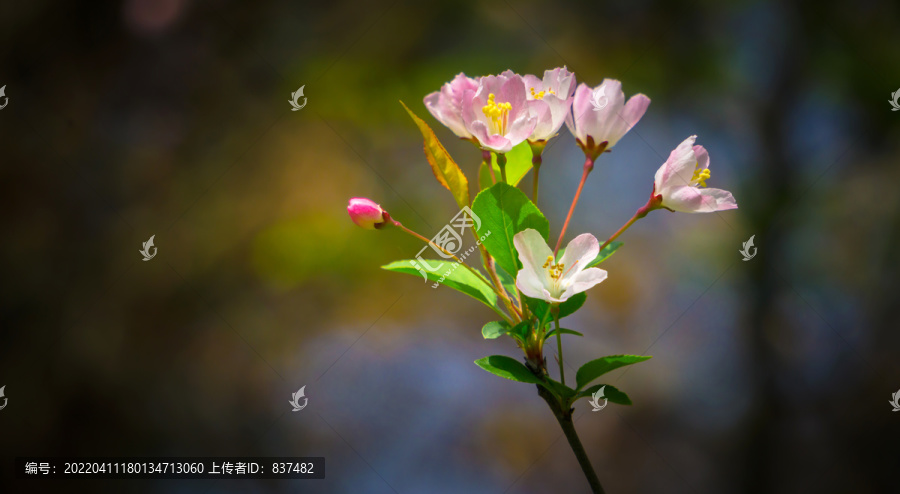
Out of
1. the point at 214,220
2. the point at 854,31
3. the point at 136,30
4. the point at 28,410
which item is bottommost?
the point at 28,410

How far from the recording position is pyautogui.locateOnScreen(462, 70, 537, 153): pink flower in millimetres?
649

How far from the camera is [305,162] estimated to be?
2.67m

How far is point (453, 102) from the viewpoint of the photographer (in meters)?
0.71

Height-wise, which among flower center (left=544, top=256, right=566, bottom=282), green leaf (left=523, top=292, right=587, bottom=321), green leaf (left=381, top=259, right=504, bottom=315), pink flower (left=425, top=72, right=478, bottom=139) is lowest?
green leaf (left=523, top=292, right=587, bottom=321)

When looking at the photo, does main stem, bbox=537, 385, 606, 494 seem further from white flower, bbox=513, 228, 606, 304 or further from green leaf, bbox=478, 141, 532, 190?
green leaf, bbox=478, 141, 532, 190

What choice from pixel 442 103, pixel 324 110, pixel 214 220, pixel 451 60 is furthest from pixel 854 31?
pixel 214 220

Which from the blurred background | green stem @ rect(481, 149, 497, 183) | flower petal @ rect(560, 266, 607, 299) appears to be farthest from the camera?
the blurred background

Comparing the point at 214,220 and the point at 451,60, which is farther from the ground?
the point at 451,60

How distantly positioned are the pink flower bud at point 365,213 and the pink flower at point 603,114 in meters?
0.27

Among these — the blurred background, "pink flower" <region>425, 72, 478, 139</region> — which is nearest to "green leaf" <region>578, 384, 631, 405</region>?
"pink flower" <region>425, 72, 478, 139</region>

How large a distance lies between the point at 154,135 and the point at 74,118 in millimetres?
323

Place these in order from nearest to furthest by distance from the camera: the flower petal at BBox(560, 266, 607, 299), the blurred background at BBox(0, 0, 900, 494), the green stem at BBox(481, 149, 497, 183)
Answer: the flower petal at BBox(560, 266, 607, 299) < the green stem at BBox(481, 149, 497, 183) < the blurred background at BBox(0, 0, 900, 494)

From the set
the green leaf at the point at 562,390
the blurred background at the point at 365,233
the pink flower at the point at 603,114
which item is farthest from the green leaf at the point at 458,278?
the blurred background at the point at 365,233

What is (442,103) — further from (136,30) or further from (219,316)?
(136,30)
